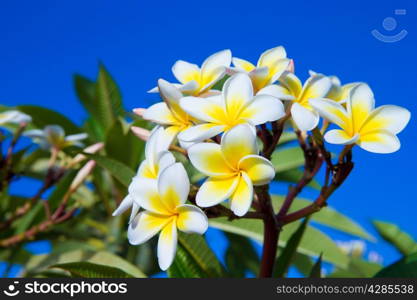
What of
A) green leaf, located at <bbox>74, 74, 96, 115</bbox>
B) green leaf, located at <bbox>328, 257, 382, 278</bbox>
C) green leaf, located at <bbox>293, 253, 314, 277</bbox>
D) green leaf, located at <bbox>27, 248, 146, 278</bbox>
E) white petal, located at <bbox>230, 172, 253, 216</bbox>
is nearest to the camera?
white petal, located at <bbox>230, 172, 253, 216</bbox>

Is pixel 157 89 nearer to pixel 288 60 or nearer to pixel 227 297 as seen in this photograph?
pixel 288 60

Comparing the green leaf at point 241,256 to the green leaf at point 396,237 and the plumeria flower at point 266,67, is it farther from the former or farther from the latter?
the plumeria flower at point 266,67

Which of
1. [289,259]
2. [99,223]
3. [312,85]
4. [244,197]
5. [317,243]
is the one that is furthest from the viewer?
[99,223]

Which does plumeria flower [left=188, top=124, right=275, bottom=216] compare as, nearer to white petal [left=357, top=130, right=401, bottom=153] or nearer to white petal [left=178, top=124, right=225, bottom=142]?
white petal [left=178, top=124, right=225, bottom=142]

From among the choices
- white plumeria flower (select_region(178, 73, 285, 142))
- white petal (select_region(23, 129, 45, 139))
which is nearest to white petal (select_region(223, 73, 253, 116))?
white plumeria flower (select_region(178, 73, 285, 142))

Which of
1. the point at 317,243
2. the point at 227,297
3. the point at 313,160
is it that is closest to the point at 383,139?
the point at 313,160

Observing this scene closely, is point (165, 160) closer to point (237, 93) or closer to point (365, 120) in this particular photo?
point (237, 93)
